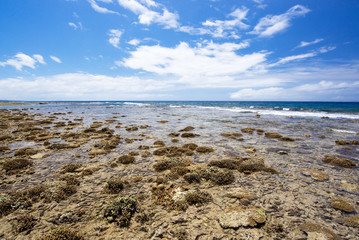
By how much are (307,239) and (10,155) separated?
65.5 feet

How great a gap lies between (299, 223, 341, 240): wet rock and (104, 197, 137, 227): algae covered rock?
645 cm

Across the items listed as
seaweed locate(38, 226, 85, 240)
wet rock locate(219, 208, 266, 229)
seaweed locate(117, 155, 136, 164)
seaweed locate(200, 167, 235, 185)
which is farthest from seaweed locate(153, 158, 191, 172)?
seaweed locate(38, 226, 85, 240)

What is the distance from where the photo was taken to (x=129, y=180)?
9.04 meters

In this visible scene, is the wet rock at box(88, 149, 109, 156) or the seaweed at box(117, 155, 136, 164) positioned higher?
the seaweed at box(117, 155, 136, 164)

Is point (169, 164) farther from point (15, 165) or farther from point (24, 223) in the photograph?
point (15, 165)

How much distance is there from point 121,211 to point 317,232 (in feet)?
24.0

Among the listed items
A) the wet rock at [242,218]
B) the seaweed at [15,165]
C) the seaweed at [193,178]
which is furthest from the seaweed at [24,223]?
the wet rock at [242,218]

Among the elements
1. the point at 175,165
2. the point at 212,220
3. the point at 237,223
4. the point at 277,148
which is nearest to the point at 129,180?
the point at 175,165

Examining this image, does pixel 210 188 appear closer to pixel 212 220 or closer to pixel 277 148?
pixel 212 220

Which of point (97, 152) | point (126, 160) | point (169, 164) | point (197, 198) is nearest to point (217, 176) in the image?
point (197, 198)

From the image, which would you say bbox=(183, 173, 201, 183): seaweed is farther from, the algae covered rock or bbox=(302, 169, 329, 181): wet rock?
bbox=(302, 169, 329, 181): wet rock

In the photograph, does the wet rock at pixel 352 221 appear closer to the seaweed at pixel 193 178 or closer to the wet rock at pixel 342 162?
the seaweed at pixel 193 178

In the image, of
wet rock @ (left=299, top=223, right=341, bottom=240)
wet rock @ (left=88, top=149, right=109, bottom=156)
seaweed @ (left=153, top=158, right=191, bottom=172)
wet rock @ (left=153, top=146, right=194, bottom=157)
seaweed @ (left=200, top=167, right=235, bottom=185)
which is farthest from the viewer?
wet rock @ (left=88, top=149, right=109, bottom=156)

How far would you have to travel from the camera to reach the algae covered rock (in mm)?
5828
